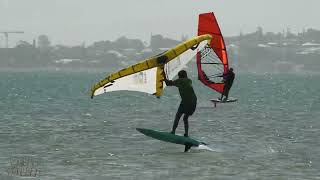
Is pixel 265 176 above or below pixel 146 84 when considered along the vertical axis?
below

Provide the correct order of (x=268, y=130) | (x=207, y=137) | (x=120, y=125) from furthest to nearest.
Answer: (x=120, y=125) < (x=268, y=130) < (x=207, y=137)

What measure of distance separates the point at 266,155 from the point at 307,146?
10.5 feet

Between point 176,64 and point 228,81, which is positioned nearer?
point 176,64

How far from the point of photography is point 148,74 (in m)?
19.3

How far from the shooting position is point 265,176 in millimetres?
17094

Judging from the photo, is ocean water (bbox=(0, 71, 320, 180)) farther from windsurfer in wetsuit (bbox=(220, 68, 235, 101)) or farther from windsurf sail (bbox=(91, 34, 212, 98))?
windsurf sail (bbox=(91, 34, 212, 98))

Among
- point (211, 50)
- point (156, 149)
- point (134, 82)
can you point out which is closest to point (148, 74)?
point (134, 82)

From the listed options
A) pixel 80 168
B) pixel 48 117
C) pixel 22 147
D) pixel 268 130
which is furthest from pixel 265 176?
pixel 48 117

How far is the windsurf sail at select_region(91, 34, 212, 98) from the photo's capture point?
62.3 ft

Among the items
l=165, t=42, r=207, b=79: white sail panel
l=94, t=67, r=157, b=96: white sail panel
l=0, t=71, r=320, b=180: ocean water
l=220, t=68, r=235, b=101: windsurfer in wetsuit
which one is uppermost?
l=165, t=42, r=207, b=79: white sail panel

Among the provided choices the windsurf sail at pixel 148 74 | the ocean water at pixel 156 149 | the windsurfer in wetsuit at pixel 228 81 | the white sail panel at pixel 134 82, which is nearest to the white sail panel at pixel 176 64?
the windsurf sail at pixel 148 74

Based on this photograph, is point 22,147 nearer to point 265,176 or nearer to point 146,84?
point 146,84

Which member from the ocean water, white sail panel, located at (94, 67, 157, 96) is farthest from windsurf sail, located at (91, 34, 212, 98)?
the ocean water

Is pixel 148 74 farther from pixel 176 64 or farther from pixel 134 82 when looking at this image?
pixel 176 64
